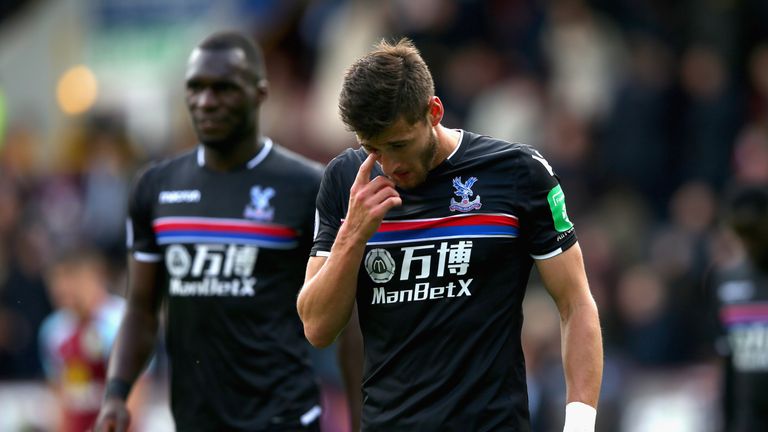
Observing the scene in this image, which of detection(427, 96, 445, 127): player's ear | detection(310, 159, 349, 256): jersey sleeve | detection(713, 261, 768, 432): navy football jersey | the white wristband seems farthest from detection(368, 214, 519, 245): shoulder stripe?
detection(713, 261, 768, 432): navy football jersey

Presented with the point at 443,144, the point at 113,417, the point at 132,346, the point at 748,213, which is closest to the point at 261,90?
the point at 132,346

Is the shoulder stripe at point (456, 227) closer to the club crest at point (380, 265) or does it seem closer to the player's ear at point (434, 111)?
the club crest at point (380, 265)

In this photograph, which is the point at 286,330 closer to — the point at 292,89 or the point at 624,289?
the point at 624,289

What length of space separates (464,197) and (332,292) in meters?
0.64

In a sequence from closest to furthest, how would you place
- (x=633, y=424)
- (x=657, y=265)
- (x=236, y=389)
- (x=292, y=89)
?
(x=236, y=389) → (x=633, y=424) → (x=657, y=265) → (x=292, y=89)

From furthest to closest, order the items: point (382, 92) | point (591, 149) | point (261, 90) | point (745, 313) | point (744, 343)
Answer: point (591, 149) < point (745, 313) < point (744, 343) < point (261, 90) < point (382, 92)

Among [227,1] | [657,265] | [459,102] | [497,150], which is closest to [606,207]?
[657,265]

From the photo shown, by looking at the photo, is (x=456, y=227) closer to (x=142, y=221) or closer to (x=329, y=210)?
(x=329, y=210)

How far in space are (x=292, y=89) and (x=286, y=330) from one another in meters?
10.2

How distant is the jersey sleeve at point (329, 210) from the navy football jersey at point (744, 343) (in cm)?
421

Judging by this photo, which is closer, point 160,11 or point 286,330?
point 286,330

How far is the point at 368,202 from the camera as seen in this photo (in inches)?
216

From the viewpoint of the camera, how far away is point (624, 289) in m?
13.0

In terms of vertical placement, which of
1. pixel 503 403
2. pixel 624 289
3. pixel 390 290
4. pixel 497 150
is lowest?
pixel 624 289
